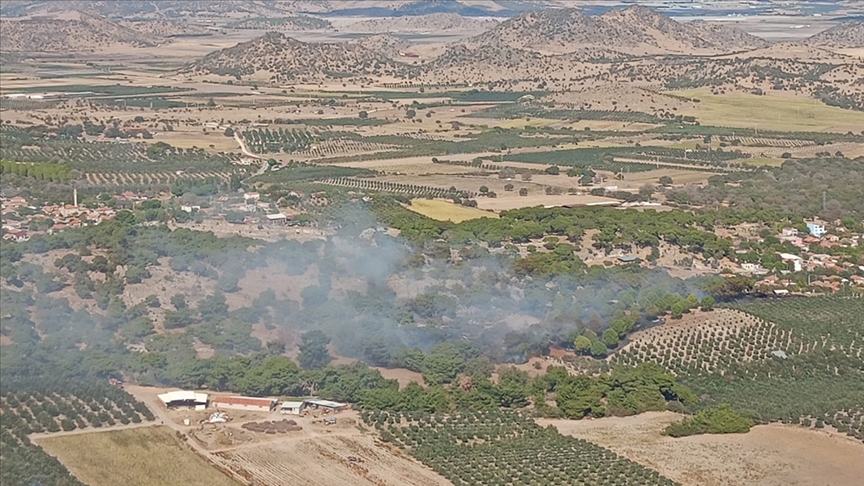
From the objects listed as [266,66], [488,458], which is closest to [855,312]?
[488,458]

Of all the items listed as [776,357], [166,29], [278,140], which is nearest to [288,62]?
[278,140]

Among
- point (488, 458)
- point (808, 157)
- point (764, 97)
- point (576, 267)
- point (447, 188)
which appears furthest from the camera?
point (764, 97)

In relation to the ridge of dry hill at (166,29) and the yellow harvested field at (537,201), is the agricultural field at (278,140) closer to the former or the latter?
the yellow harvested field at (537,201)

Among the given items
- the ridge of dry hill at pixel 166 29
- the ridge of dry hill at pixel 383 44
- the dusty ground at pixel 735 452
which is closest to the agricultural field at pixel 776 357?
the dusty ground at pixel 735 452

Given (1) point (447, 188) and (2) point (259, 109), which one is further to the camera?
(2) point (259, 109)

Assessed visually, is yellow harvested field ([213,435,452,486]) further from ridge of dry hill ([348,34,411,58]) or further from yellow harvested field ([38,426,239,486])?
ridge of dry hill ([348,34,411,58])

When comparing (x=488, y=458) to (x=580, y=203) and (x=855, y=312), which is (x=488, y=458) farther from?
(x=580, y=203)
